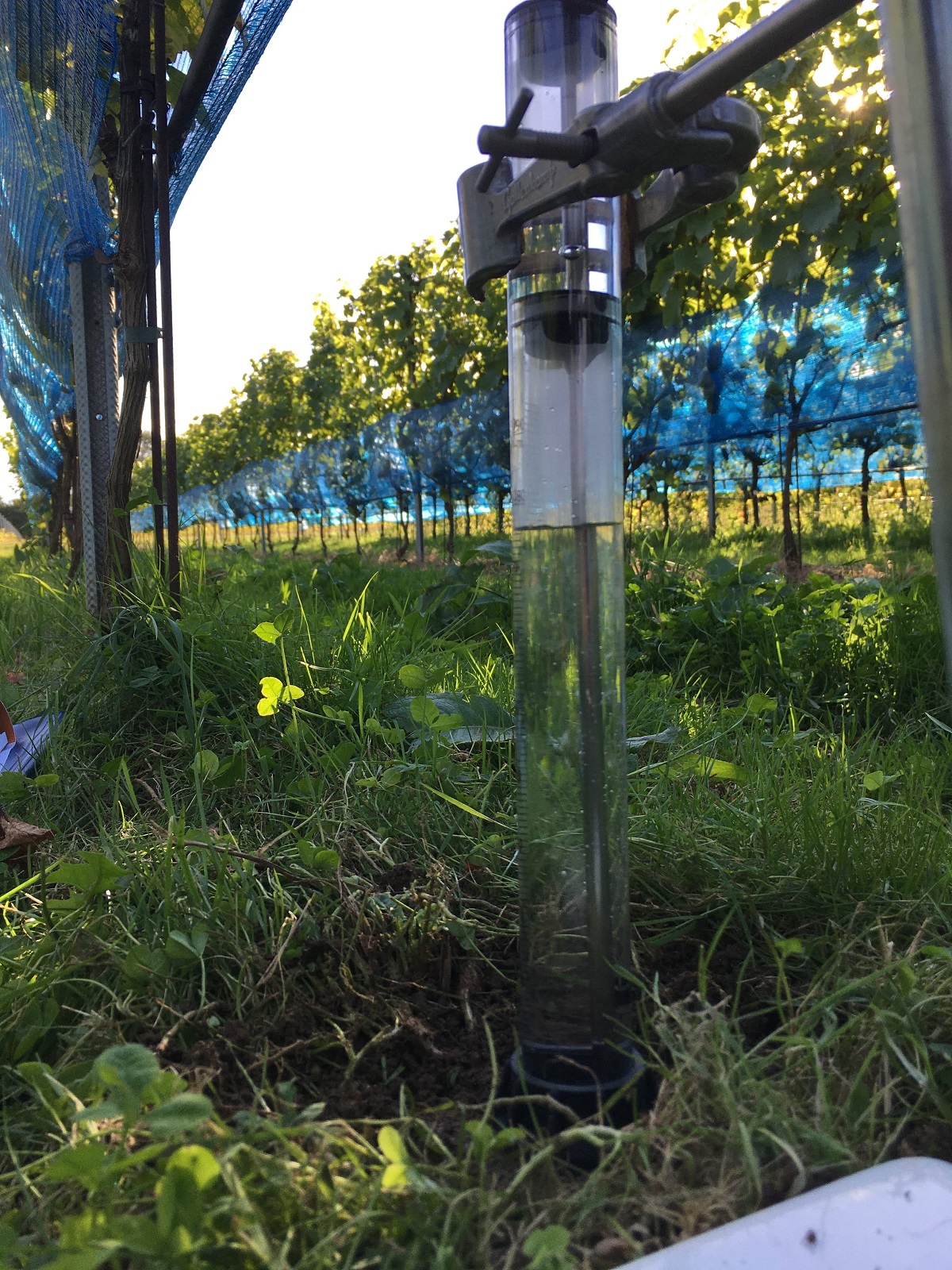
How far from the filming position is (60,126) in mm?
2680

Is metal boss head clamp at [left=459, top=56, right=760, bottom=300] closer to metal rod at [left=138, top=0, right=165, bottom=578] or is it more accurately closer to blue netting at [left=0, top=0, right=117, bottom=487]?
metal rod at [left=138, top=0, right=165, bottom=578]

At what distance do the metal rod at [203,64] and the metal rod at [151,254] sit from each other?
0.09 metres

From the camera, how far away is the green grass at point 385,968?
2.54 ft

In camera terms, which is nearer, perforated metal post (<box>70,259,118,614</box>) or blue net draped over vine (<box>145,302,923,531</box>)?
perforated metal post (<box>70,259,118,614</box>)

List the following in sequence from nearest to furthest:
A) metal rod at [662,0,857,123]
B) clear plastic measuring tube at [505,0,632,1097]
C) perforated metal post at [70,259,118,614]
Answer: metal rod at [662,0,857,123]
clear plastic measuring tube at [505,0,632,1097]
perforated metal post at [70,259,118,614]

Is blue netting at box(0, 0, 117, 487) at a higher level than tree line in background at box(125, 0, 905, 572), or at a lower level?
lower

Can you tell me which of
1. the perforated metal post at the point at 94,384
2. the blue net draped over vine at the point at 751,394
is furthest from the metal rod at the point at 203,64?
the blue net draped over vine at the point at 751,394

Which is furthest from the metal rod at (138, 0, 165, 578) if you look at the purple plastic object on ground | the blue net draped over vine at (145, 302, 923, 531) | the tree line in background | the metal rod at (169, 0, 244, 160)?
the tree line in background

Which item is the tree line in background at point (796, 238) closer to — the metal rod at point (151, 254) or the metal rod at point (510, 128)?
the metal rod at point (151, 254)

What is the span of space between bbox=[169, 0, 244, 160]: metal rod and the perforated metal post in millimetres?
482

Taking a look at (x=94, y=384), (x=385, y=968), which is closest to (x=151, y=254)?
(x=94, y=384)

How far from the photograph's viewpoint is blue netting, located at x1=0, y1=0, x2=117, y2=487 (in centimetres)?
251

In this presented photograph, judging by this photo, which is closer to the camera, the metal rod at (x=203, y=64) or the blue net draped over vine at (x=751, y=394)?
the metal rod at (x=203, y=64)

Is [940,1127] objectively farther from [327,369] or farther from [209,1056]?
[327,369]
